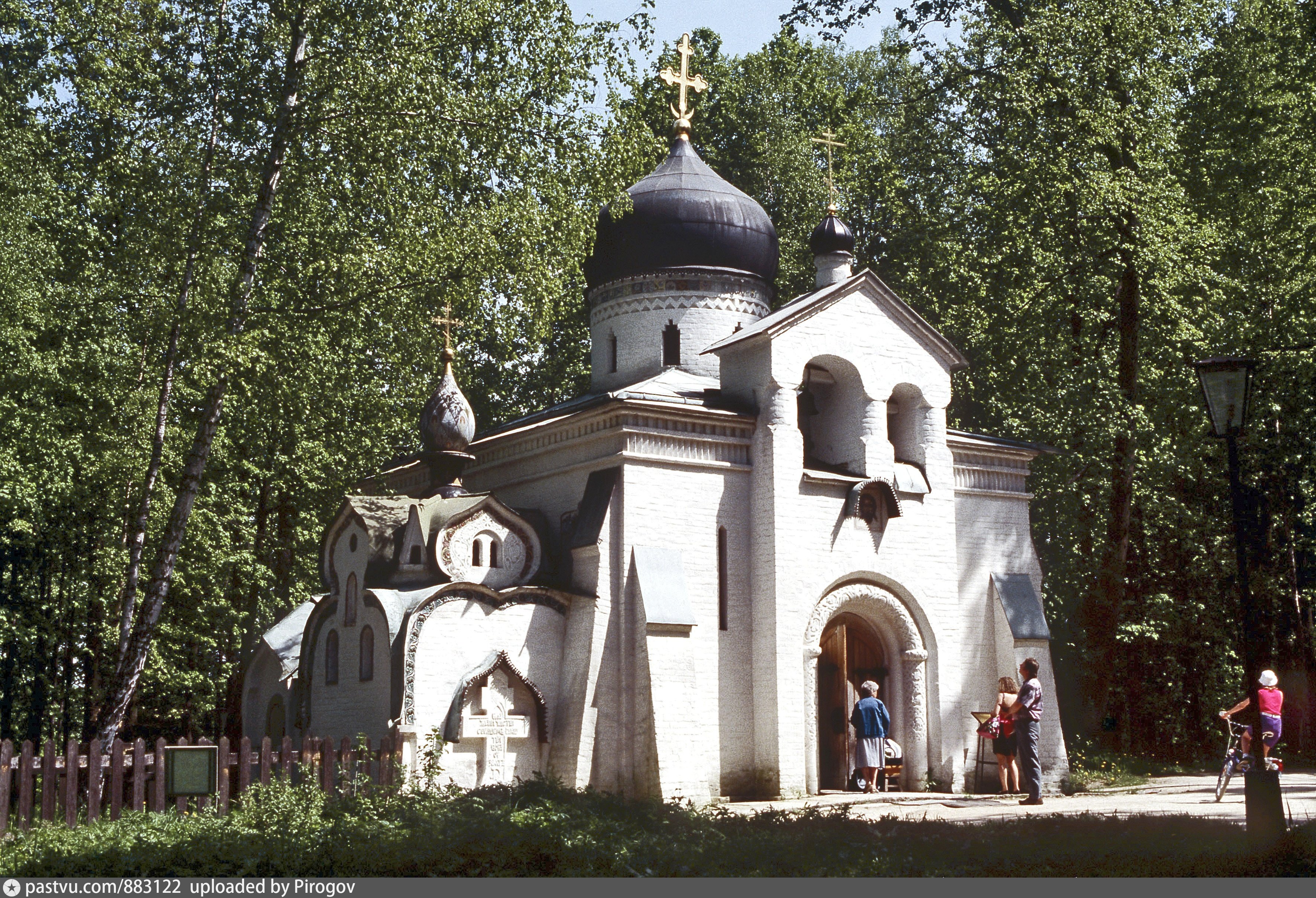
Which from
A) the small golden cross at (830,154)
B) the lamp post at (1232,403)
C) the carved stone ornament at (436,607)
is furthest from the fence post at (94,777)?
the small golden cross at (830,154)

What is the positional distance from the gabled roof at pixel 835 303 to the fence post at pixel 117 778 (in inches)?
376

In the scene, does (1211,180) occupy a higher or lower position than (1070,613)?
higher

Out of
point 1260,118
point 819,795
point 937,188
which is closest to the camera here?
point 819,795

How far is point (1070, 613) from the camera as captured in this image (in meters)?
28.0

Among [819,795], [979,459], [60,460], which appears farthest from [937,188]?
[60,460]

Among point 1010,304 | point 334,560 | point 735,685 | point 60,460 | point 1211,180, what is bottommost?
point 735,685

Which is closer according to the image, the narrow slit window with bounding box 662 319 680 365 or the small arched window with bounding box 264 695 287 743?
the small arched window with bounding box 264 695 287 743

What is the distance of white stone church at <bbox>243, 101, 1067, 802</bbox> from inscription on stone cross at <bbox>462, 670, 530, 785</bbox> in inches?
1.3

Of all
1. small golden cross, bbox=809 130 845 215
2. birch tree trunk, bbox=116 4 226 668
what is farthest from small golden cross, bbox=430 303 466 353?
small golden cross, bbox=809 130 845 215

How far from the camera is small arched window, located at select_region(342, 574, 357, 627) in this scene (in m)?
18.7

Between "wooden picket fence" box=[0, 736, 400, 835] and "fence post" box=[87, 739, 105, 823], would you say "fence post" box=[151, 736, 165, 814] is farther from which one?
"fence post" box=[87, 739, 105, 823]

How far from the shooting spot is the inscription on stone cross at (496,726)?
56.1ft

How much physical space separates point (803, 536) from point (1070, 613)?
11.3 metres

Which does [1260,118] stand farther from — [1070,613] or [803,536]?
[803,536]
